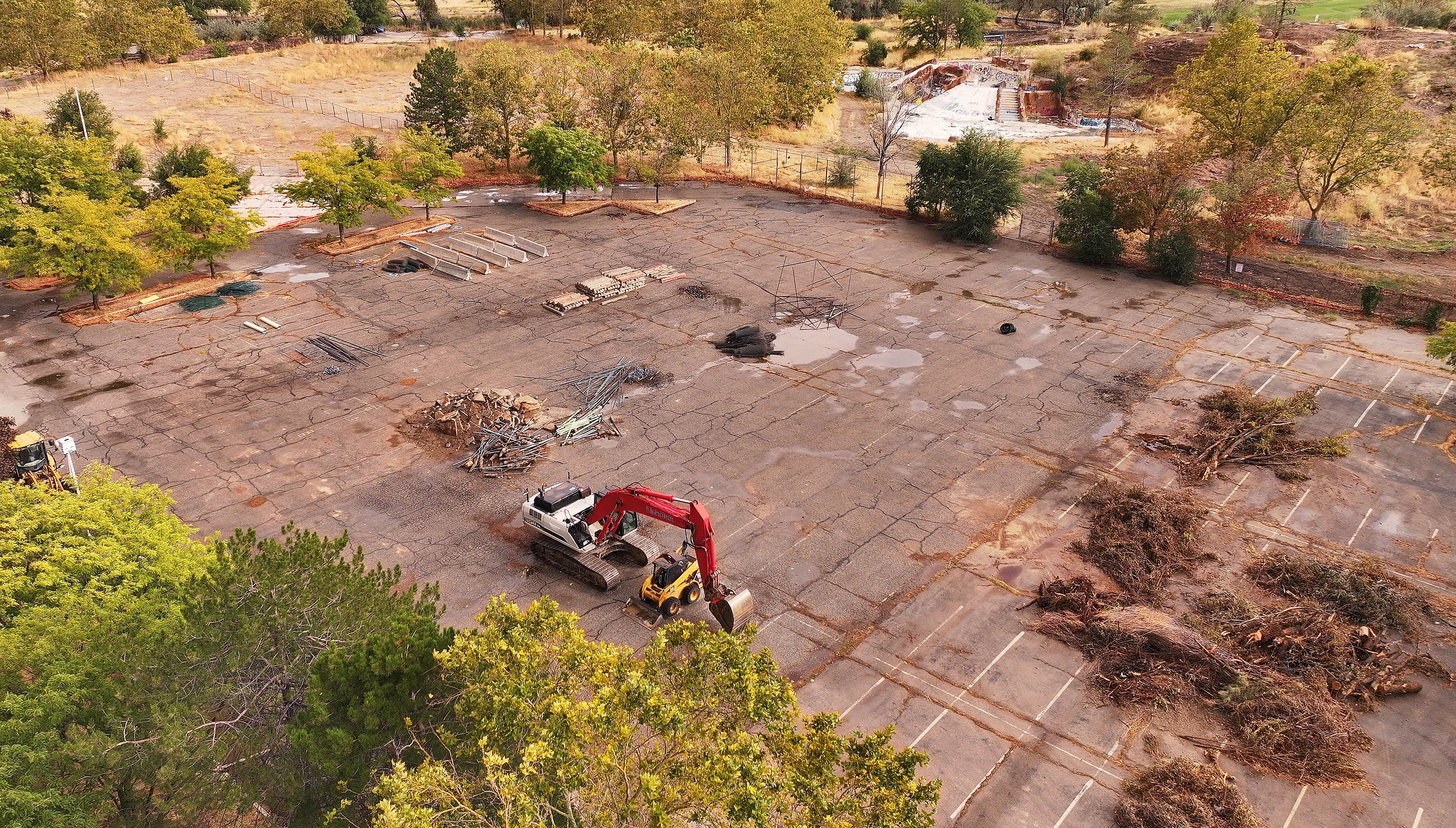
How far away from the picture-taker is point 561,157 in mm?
44906

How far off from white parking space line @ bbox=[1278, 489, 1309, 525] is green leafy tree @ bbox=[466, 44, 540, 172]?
40947 mm

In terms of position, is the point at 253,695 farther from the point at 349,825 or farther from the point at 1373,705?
the point at 1373,705

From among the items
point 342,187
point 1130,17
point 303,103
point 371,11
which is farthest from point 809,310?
point 371,11

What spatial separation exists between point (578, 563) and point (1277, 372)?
25.1 metres

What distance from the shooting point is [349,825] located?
11.9 m

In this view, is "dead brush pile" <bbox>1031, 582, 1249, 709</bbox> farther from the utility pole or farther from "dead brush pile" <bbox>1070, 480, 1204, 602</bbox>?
the utility pole

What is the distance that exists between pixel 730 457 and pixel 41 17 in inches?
2784

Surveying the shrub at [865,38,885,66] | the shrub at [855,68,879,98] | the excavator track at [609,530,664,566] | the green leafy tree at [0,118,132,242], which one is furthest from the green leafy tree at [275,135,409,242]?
the shrub at [865,38,885,66]

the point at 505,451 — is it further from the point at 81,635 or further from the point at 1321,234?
the point at 1321,234

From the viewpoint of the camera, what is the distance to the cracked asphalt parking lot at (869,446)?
17422 millimetres

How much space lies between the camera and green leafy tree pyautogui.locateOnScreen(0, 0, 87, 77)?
63156 mm

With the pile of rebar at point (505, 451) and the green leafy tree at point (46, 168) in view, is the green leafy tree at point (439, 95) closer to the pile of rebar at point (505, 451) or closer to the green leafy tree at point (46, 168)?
the green leafy tree at point (46, 168)

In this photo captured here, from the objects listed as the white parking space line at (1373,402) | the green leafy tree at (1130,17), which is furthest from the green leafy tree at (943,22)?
the white parking space line at (1373,402)

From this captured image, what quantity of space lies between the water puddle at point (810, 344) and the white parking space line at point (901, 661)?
12.8 metres
